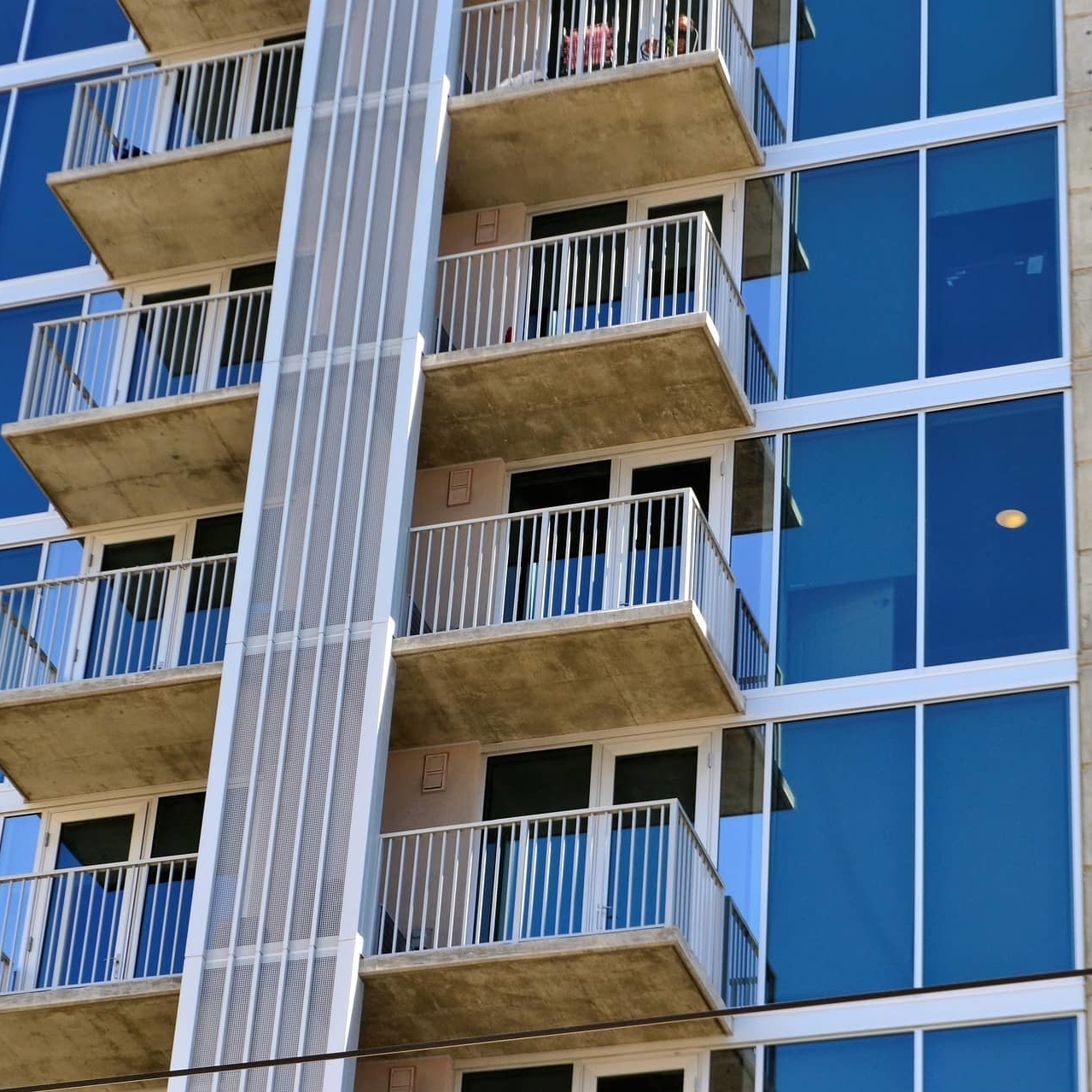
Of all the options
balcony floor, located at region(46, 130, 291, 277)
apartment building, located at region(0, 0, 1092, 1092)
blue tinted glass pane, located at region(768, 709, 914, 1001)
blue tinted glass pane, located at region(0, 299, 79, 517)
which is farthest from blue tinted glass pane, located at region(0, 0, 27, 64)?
blue tinted glass pane, located at region(768, 709, 914, 1001)

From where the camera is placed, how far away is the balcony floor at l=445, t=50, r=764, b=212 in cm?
2398

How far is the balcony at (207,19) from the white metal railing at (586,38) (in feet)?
8.19

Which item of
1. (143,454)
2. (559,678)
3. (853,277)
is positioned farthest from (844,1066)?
(143,454)

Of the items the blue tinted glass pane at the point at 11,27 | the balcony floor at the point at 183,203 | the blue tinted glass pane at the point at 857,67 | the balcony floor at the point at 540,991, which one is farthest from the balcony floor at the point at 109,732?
the blue tinted glass pane at the point at 11,27

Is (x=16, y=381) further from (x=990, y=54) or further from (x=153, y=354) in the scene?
(x=990, y=54)

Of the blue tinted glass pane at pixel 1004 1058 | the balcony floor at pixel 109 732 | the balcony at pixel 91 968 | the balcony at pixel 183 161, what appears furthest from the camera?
the balcony at pixel 183 161

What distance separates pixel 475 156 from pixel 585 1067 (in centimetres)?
918

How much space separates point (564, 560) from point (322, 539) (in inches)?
86.7

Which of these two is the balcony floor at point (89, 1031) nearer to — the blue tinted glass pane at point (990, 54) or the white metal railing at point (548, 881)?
the white metal railing at point (548, 881)

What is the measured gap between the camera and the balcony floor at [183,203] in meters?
25.4

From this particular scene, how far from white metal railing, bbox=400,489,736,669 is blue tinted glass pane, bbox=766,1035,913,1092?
3.66m

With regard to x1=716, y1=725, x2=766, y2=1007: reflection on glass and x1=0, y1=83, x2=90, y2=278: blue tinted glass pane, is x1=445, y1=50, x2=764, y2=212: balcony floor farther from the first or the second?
x1=716, y1=725, x2=766, y2=1007: reflection on glass

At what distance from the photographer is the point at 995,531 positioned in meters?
21.8

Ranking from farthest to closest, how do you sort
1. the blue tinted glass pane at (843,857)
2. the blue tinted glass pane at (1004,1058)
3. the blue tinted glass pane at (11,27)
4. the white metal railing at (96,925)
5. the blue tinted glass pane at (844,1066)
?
1. the blue tinted glass pane at (11,27)
2. the white metal railing at (96,925)
3. the blue tinted glass pane at (843,857)
4. the blue tinted glass pane at (844,1066)
5. the blue tinted glass pane at (1004,1058)
